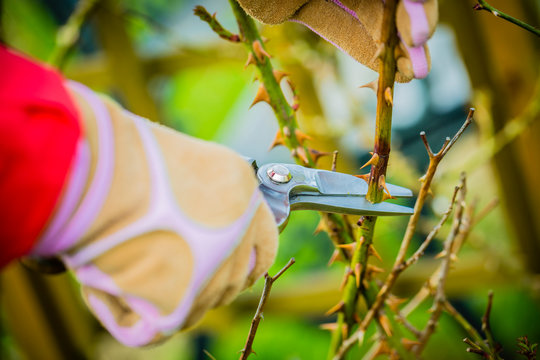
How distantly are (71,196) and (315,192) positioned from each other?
→ 197 mm

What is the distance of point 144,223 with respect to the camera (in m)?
0.23

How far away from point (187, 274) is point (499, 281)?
41.7 inches

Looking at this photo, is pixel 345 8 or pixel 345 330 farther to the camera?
pixel 345 330

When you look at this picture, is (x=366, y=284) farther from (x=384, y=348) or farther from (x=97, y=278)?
(x=97, y=278)

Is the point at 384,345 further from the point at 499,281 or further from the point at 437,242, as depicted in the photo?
the point at 437,242

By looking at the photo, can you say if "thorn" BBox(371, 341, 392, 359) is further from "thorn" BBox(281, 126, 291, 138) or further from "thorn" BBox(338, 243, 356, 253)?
"thorn" BBox(281, 126, 291, 138)

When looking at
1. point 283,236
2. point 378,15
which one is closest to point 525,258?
point 283,236

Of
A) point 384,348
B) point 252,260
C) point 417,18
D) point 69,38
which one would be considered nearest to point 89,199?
point 252,260

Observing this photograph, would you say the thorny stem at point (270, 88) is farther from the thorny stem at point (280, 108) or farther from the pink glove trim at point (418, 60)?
the pink glove trim at point (418, 60)

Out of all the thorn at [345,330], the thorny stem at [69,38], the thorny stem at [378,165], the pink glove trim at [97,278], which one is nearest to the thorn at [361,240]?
the thorny stem at [378,165]

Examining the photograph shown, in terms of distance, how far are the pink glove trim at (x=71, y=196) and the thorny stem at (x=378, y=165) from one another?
0.19 metres

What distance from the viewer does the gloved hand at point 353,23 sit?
27 cm

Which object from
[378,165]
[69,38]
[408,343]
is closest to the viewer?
[378,165]

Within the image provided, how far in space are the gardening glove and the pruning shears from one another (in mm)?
81
